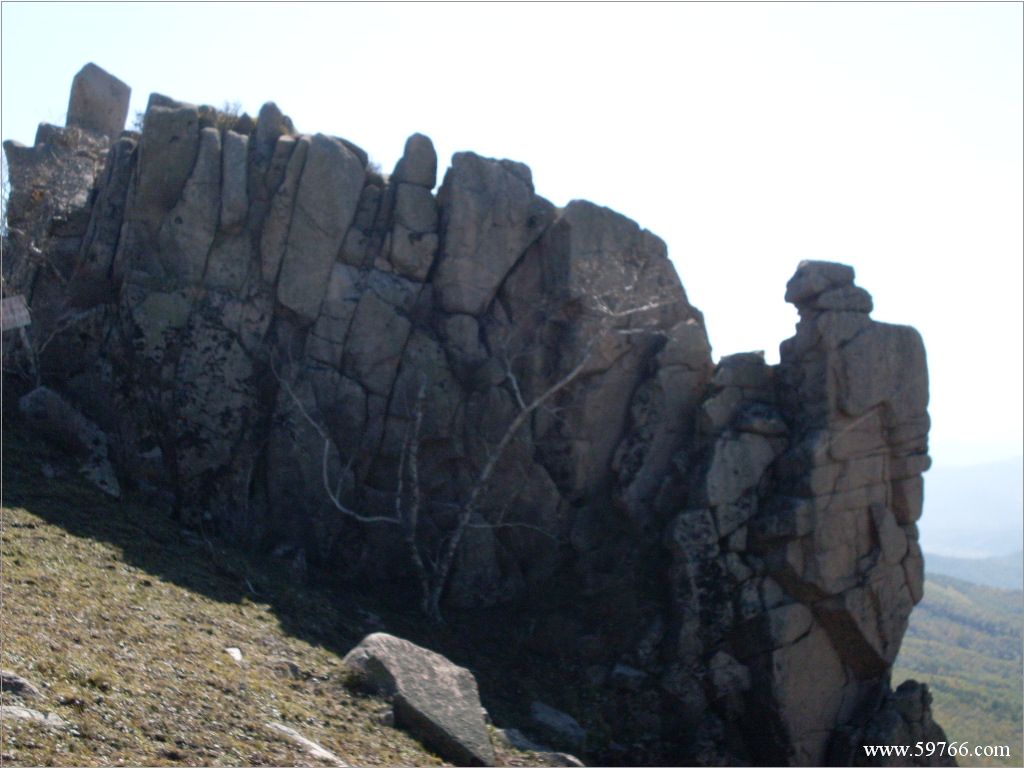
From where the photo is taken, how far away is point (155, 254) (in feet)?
79.6

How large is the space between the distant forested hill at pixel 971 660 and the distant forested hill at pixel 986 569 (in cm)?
2926

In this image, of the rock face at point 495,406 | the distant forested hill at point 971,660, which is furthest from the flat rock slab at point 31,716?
the distant forested hill at point 971,660

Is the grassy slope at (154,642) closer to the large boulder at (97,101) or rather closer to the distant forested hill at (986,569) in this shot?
the large boulder at (97,101)

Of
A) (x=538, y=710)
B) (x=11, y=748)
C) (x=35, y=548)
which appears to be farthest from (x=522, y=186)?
(x=11, y=748)

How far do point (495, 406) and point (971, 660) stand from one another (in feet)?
131

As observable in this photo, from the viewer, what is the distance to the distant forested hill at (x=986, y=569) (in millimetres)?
108925

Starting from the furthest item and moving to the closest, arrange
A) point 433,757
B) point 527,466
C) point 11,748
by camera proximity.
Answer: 1. point 527,466
2. point 433,757
3. point 11,748

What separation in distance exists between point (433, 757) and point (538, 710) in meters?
5.85

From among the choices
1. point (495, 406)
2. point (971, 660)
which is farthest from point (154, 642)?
point (971, 660)

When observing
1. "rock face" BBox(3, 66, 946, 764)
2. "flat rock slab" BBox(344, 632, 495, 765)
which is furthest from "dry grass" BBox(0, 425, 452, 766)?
"rock face" BBox(3, 66, 946, 764)

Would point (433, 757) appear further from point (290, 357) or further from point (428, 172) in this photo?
point (428, 172)

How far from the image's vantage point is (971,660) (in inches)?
2116

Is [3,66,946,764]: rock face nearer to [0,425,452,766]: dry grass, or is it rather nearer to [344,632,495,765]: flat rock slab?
[0,425,452,766]: dry grass

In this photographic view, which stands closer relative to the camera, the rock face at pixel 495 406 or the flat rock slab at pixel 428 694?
the flat rock slab at pixel 428 694
